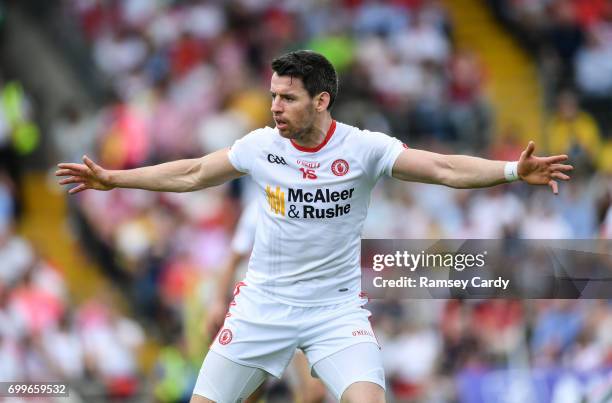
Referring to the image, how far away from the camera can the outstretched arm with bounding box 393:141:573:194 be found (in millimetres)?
6781

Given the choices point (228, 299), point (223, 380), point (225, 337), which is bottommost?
point (223, 380)

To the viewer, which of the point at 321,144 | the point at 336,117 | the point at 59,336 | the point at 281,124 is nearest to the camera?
the point at 281,124

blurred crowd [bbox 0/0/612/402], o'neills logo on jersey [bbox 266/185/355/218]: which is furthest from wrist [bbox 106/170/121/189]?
blurred crowd [bbox 0/0/612/402]

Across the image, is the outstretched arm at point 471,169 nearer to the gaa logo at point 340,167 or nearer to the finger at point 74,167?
the gaa logo at point 340,167

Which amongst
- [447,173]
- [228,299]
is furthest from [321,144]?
[228,299]

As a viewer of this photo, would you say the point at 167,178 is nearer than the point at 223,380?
No

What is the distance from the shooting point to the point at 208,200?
14312 mm

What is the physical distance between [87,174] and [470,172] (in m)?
2.18

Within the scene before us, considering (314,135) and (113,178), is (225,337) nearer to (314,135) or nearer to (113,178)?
(113,178)

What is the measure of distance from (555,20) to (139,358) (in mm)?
6529

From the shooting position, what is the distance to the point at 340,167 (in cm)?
707

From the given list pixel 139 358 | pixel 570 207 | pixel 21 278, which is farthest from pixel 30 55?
pixel 570 207

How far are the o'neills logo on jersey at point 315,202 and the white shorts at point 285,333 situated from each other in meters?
0.51

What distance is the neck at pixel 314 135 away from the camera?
7.13m
